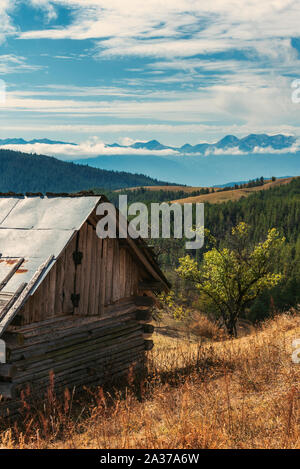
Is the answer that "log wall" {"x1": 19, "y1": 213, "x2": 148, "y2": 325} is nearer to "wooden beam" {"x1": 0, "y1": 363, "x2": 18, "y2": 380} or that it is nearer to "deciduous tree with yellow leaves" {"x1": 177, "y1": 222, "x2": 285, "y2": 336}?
"wooden beam" {"x1": 0, "y1": 363, "x2": 18, "y2": 380}

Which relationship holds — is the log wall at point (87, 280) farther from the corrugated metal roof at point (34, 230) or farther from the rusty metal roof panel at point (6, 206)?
the rusty metal roof panel at point (6, 206)

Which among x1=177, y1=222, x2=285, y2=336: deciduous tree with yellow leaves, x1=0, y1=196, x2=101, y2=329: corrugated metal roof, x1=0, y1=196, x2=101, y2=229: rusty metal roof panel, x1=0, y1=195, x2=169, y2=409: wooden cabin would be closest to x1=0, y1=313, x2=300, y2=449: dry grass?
x1=0, y1=195, x2=169, y2=409: wooden cabin

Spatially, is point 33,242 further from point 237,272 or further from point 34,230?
point 237,272

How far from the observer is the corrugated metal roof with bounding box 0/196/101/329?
29.2 feet

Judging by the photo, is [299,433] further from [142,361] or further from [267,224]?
[267,224]

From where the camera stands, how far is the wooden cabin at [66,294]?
8.84m

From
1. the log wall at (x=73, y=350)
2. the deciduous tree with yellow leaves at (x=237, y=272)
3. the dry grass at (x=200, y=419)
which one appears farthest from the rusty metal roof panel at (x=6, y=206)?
the deciduous tree with yellow leaves at (x=237, y=272)

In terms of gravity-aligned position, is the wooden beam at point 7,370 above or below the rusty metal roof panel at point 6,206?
below

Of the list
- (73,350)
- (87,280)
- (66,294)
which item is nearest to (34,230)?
(66,294)

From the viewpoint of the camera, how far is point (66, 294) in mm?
10195
